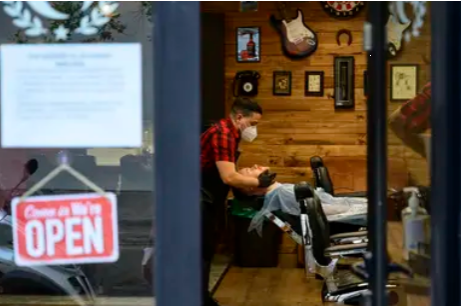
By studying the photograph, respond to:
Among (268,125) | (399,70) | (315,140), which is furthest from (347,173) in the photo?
(399,70)

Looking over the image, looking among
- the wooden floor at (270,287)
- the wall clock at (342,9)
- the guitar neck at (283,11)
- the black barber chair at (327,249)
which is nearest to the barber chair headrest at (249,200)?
the wooden floor at (270,287)

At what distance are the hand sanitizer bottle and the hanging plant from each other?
1.12m

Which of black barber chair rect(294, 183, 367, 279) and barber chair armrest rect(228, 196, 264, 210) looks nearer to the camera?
black barber chair rect(294, 183, 367, 279)

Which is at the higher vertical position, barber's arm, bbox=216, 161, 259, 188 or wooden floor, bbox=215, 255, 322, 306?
barber's arm, bbox=216, 161, 259, 188

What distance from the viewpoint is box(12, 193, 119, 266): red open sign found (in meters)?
A: 2.24

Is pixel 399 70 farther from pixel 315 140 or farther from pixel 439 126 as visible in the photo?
pixel 315 140

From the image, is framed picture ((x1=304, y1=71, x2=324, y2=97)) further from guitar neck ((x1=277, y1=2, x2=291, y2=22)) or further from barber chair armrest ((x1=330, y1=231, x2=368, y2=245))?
barber chair armrest ((x1=330, y1=231, x2=368, y2=245))

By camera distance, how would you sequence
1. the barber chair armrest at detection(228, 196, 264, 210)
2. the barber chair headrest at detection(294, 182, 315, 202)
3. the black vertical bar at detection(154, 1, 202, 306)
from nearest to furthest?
1. the black vertical bar at detection(154, 1, 202, 306)
2. the barber chair headrest at detection(294, 182, 315, 202)
3. the barber chair armrest at detection(228, 196, 264, 210)

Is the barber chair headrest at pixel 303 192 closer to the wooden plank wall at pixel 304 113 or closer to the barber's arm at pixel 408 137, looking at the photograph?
the barber's arm at pixel 408 137

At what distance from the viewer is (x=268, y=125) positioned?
633 cm

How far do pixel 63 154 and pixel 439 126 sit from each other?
1186 mm

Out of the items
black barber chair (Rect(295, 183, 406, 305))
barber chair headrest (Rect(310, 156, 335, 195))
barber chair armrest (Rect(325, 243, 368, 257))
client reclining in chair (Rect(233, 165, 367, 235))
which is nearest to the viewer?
barber chair armrest (Rect(325, 243, 368, 257))

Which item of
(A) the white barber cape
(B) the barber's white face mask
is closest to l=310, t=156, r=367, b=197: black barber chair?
(A) the white barber cape

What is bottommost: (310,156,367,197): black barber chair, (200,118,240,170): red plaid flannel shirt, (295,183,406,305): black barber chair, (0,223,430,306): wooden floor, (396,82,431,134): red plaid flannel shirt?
(0,223,430,306): wooden floor
